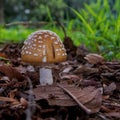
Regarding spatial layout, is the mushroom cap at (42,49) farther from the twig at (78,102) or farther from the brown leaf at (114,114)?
the brown leaf at (114,114)

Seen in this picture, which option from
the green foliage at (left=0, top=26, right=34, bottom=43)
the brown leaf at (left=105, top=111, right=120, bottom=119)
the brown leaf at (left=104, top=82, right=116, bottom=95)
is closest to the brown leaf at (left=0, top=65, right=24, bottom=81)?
the brown leaf at (left=104, top=82, right=116, bottom=95)

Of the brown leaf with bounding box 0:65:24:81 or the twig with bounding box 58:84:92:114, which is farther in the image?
the brown leaf with bounding box 0:65:24:81

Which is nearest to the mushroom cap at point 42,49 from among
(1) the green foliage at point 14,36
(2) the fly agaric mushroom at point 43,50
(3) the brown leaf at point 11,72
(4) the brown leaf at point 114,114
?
(2) the fly agaric mushroom at point 43,50

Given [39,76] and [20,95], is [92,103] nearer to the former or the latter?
[20,95]

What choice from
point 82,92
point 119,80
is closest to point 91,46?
point 119,80

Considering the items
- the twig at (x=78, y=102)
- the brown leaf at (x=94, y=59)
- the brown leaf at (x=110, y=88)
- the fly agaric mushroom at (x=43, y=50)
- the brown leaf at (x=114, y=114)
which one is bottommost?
the brown leaf at (x=114, y=114)

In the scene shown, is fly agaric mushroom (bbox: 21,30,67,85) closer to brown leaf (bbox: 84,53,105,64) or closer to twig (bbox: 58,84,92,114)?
twig (bbox: 58,84,92,114)

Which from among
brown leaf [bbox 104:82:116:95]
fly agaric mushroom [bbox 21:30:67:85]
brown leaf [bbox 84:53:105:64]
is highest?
fly agaric mushroom [bbox 21:30:67:85]

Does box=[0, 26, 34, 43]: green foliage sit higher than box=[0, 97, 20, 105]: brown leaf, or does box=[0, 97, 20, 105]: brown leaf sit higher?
box=[0, 26, 34, 43]: green foliage
